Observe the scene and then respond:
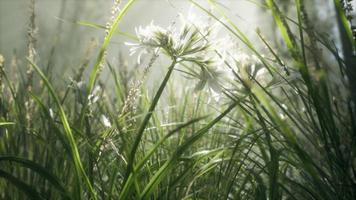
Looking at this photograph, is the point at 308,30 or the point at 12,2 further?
the point at 12,2

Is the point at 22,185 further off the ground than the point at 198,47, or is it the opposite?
the point at 198,47

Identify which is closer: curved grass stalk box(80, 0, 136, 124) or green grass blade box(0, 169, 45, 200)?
green grass blade box(0, 169, 45, 200)

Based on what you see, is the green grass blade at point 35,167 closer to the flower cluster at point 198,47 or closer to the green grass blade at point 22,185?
the green grass blade at point 22,185

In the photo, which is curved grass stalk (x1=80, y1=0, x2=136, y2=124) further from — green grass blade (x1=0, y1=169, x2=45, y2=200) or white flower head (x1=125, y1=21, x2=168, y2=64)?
green grass blade (x1=0, y1=169, x2=45, y2=200)

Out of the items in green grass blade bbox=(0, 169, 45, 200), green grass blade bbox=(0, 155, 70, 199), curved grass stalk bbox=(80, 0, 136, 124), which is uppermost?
curved grass stalk bbox=(80, 0, 136, 124)

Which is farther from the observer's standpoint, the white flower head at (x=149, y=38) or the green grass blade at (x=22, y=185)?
the white flower head at (x=149, y=38)

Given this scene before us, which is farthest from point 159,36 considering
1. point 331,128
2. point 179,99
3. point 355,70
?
point 179,99

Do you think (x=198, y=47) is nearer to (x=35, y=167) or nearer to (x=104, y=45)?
(x=104, y=45)

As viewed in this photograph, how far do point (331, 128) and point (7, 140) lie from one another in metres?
0.78

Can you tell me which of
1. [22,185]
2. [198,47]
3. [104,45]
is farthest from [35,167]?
[198,47]

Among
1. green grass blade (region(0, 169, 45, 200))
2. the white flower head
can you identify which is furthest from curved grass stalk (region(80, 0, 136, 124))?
green grass blade (region(0, 169, 45, 200))

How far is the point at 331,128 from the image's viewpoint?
0.84m

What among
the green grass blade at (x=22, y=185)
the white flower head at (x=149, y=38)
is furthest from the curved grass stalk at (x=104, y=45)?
the green grass blade at (x=22, y=185)

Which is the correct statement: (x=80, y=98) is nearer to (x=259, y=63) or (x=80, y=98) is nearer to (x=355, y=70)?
(x=259, y=63)
